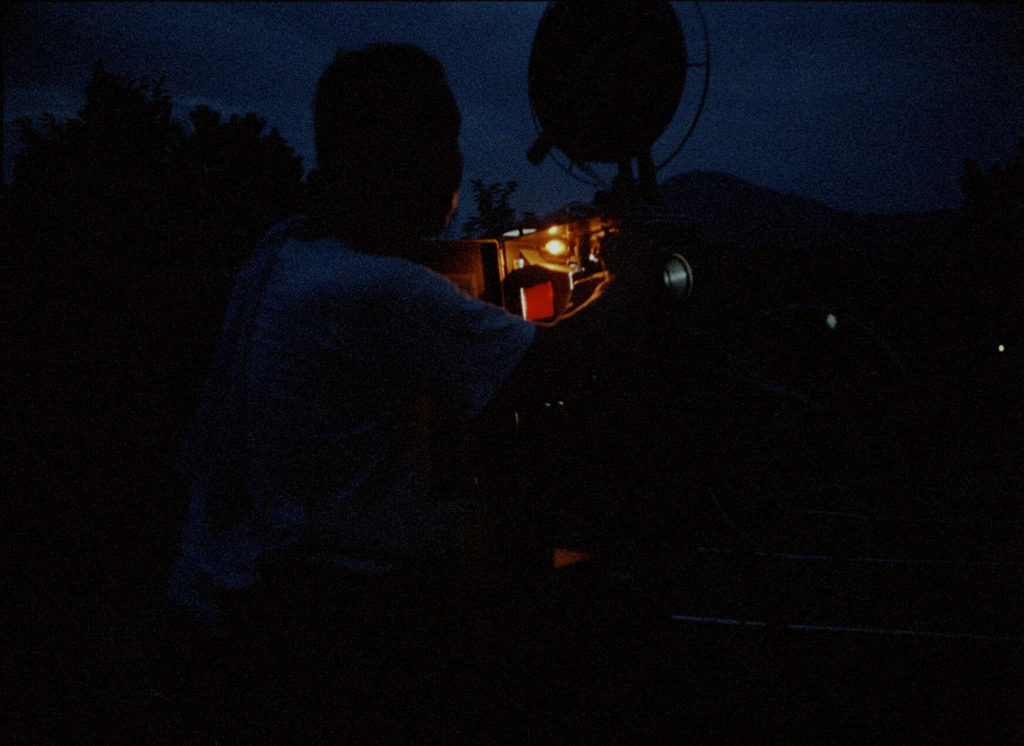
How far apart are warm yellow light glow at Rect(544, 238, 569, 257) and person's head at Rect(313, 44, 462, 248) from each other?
1.18 meters

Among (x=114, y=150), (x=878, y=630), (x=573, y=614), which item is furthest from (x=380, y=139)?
(x=114, y=150)

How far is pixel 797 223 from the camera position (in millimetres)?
20094

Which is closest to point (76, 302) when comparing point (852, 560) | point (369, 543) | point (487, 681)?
point (369, 543)

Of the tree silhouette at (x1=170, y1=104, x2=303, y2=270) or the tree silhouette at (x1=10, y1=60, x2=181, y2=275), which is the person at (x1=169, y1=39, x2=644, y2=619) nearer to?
the tree silhouette at (x1=10, y1=60, x2=181, y2=275)

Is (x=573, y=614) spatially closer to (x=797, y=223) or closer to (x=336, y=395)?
(x=336, y=395)

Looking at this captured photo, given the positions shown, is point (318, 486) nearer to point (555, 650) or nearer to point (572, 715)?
point (555, 650)

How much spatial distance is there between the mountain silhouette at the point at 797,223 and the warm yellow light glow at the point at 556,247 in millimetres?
729

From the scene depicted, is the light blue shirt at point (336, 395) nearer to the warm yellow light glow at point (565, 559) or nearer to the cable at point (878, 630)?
the warm yellow light glow at point (565, 559)

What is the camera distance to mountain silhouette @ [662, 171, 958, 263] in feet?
20.8

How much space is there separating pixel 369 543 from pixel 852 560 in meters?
3.20

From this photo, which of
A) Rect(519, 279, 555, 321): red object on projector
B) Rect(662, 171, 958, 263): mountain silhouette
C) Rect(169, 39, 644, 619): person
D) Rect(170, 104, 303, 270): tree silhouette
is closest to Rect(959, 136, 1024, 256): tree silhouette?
Rect(662, 171, 958, 263): mountain silhouette

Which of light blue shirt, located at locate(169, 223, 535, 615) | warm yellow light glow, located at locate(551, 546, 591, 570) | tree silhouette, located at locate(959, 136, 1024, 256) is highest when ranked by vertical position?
tree silhouette, located at locate(959, 136, 1024, 256)

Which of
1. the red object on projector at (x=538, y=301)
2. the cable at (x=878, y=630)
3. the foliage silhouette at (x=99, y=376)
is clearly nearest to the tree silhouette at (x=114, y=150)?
the foliage silhouette at (x=99, y=376)

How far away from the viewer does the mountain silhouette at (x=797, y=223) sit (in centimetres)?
634
